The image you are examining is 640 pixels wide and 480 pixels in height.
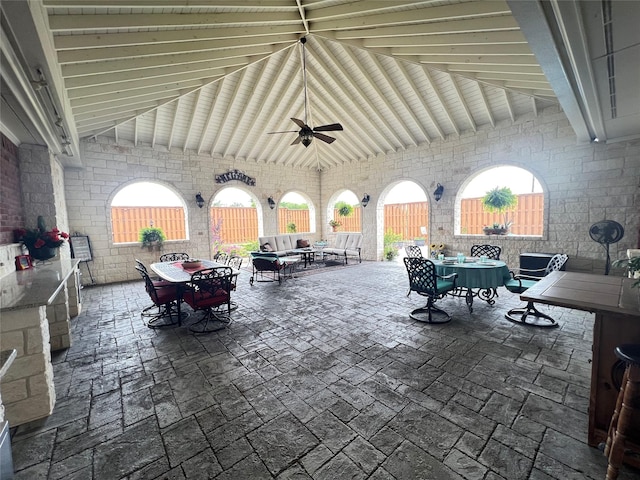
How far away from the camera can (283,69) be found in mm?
5508

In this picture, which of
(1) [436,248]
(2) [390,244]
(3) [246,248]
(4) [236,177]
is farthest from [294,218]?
(1) [436,248]

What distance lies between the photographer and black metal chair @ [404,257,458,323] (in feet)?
11.9

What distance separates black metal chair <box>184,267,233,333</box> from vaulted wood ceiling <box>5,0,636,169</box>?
2.53 metres

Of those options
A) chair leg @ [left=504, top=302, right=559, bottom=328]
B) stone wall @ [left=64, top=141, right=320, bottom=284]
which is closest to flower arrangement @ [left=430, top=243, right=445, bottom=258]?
chair leg @ [left=504, top=302, right=559, bottom=328]

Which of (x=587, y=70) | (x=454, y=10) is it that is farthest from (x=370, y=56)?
(x=587, y=70)

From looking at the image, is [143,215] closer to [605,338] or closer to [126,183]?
[126,183]

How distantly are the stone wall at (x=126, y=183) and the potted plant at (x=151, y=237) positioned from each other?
21cm

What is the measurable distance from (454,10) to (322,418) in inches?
177

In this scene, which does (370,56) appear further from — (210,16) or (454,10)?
(210,16)

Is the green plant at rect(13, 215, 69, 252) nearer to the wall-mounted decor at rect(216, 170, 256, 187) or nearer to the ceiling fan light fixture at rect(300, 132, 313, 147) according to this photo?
the ceiling fan light fixture at rect(300, 132, 313, 147)

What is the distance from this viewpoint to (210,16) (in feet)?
10.8

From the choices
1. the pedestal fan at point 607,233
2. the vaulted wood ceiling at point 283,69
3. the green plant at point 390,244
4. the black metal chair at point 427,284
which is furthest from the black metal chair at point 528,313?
the green plant at point 390,244

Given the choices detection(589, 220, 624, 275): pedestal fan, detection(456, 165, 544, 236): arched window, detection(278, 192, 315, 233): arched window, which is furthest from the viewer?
detection(278, 192, 315, 233): arched window

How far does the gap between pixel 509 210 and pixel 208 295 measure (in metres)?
7.22
